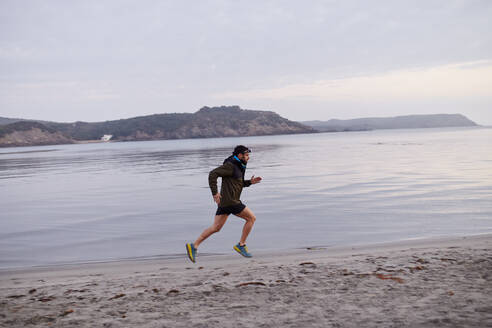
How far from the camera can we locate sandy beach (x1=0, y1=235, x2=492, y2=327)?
4445mm

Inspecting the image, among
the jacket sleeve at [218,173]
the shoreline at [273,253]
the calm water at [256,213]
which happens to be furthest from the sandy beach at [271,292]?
the calm water at [256,213]

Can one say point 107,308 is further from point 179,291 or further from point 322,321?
point 322,321

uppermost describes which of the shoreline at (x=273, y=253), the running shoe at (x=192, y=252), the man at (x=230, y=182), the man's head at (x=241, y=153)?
the man's head at (x=241, y=153)

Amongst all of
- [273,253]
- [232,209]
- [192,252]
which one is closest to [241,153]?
[232,209]

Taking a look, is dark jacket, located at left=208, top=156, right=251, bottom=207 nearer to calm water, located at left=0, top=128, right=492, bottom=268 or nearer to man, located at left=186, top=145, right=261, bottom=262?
man, located at left=186, top=145, right=261, bottom=262

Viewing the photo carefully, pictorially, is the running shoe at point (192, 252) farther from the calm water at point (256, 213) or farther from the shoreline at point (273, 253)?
the calm water at point (256, 213)

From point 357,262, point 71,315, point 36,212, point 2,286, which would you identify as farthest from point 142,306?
point 36,212

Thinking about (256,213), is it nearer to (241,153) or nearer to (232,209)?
(232,209)

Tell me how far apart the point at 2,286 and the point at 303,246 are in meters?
5.54

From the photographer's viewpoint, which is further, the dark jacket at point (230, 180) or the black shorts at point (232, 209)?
the black shorts at point (232, 209)

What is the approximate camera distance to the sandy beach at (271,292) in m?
4.45

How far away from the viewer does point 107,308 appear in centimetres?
500

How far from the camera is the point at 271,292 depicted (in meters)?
5.28

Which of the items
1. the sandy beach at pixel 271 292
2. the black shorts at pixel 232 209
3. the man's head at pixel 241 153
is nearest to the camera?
the sandy beach at pixel 271 292
